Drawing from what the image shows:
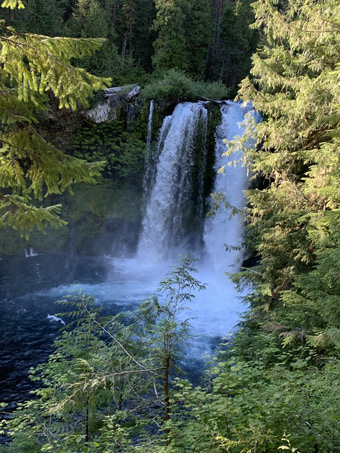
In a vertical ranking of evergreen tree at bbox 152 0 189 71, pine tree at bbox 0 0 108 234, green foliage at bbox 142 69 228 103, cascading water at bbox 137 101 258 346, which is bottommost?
cascading water at bbox 137 101 258 346

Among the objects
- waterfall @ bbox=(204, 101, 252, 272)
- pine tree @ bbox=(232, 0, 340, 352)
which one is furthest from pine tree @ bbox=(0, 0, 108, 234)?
waterfall @ bbox=(204, 101, 252, 272)

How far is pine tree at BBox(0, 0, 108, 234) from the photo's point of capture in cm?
377

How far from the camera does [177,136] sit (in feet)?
56.4

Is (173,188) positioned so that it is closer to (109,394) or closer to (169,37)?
(169,37)

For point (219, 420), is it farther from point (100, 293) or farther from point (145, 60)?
point (145, 60)

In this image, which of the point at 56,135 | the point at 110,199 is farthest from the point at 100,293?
the point at 56,135

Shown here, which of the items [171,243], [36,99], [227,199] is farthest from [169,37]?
[36,99]

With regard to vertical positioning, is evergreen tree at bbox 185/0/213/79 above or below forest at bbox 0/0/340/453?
above

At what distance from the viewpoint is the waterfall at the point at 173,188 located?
55.9 ft

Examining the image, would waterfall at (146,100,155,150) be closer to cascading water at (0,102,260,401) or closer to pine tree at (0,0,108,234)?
cascading water at (0,102,260,401)

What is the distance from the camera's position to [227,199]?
1650 cm

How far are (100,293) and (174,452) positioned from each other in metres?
11.3

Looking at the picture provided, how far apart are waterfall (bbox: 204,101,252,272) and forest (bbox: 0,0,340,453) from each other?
7.69 meters

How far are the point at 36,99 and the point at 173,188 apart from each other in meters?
13.5
